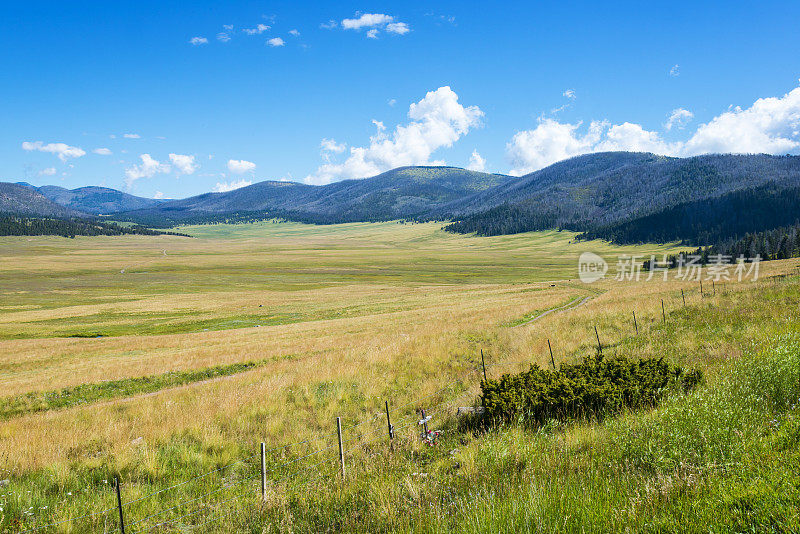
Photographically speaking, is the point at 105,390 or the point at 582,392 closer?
the point at 582,392

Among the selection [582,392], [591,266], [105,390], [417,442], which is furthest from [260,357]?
[591,266]

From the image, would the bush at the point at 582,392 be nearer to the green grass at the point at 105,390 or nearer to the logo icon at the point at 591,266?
the green grass at the point at 105,390

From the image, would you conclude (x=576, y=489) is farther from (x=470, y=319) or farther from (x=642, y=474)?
(x=470, y=319)

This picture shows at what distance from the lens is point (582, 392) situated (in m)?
8.90

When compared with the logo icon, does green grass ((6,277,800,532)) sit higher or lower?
higher

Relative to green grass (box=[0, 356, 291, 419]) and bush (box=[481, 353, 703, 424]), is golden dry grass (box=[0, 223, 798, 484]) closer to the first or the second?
green grass (box=[0, 356, 291, 419])

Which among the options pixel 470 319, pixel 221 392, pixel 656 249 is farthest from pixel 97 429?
pixel 656 249

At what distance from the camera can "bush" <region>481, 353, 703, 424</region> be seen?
8.73 m

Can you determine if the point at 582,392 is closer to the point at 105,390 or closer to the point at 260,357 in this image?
the point at 260,357

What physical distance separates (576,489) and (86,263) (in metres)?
188

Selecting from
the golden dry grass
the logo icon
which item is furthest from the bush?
the logo icon

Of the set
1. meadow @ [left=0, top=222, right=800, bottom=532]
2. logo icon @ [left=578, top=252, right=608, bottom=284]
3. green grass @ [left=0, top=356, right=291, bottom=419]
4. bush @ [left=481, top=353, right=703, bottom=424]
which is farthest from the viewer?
logo icon @ [left=578, top=252, right=608, bottom=284]

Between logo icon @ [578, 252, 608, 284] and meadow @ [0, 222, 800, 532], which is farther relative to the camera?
logo icon @ [578, 252, 608, 284]

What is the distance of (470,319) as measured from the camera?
111 feet
